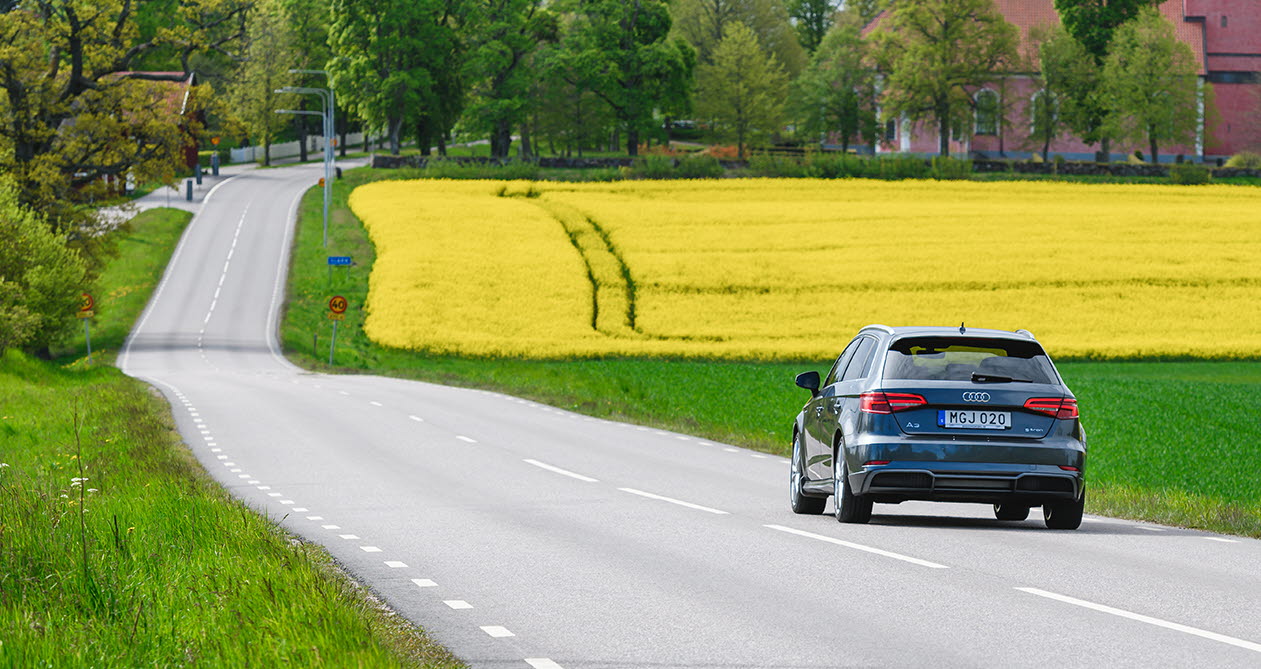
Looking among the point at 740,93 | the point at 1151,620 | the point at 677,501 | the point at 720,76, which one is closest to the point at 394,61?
the point at 720,76

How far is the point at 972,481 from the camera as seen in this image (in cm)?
1251

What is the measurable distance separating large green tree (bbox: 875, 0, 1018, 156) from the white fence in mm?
50974

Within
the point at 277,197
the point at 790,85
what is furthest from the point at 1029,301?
the point at 790,85

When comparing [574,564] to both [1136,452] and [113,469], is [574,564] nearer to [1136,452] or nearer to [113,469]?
[113,469]

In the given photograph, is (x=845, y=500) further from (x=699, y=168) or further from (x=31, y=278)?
(x=699, y=168)

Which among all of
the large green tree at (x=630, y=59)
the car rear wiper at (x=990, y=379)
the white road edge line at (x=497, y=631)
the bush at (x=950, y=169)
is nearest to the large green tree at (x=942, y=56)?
the large green tree at (x=630, y=59)

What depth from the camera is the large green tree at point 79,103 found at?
4950cm

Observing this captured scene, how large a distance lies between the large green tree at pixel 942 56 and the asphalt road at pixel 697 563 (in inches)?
2971

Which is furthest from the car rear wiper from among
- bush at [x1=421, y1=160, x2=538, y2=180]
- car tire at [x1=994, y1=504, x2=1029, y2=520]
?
bush at [x1=421, y1=160, x2=538, y2=180]

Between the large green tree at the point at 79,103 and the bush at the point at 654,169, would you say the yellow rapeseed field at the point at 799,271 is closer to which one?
the bush at the point at 654,169

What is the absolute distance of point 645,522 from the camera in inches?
544

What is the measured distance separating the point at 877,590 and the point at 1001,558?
6.21 ft

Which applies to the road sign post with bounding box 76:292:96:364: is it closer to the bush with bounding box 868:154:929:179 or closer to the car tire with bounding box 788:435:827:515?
the car tire with bounding box 788:435:827:515

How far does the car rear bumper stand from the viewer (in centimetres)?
1249
